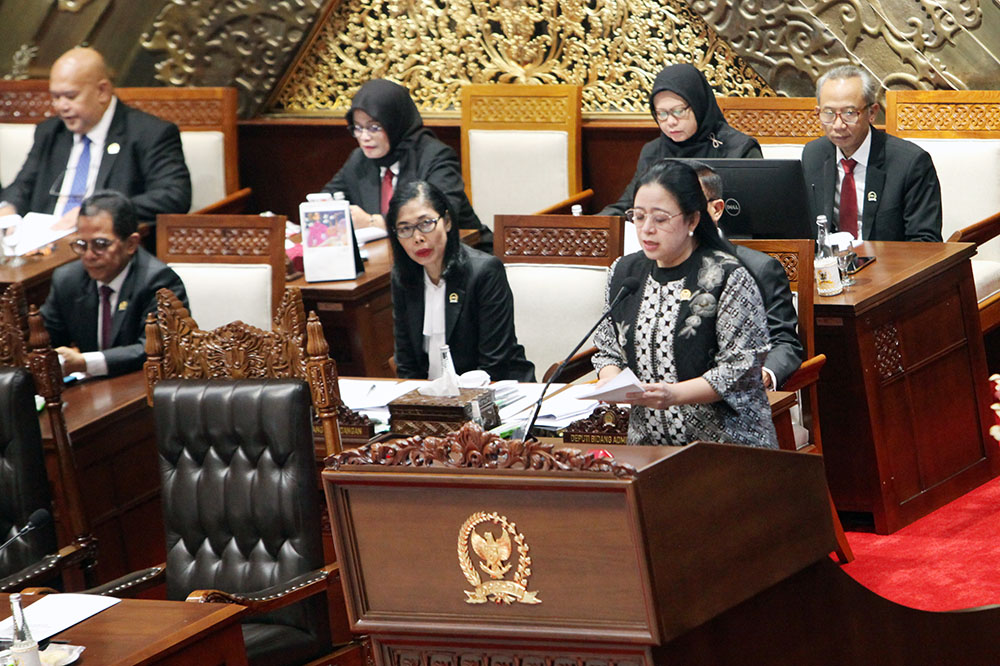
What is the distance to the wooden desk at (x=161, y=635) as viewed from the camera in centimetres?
249

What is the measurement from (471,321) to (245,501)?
38.6 inches

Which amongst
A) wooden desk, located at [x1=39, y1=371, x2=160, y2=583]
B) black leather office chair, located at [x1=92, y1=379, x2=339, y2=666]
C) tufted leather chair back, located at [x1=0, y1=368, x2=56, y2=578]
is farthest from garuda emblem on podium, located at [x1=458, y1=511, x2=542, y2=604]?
wooden desk, located at [x1=39, y1=371, x2=160, y2=583]

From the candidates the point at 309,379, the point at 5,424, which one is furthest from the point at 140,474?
the point at 309,379

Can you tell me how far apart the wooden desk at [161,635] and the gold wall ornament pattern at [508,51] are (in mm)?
3987

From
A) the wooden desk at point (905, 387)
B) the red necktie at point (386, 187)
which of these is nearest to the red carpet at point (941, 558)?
the wooden desk at point (905, 387)

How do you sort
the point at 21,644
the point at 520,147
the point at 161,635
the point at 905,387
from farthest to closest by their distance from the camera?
the point at 520,147
the point at 905,387
the point at 161,635
the point at 21,644

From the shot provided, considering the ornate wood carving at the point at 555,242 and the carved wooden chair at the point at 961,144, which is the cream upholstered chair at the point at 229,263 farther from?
the carved wooden chair at the point at 961,144

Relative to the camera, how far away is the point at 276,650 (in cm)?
297

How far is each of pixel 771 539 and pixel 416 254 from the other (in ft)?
6.60

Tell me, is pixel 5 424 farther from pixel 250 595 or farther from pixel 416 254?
pixel 416 254

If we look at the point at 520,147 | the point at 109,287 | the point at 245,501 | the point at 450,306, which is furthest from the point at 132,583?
the point at 520,147

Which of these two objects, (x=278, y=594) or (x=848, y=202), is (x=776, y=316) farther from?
(x=278, y=594)

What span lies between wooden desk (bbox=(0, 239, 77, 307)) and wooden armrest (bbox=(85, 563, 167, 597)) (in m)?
1.89

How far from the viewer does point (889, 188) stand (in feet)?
15.2
